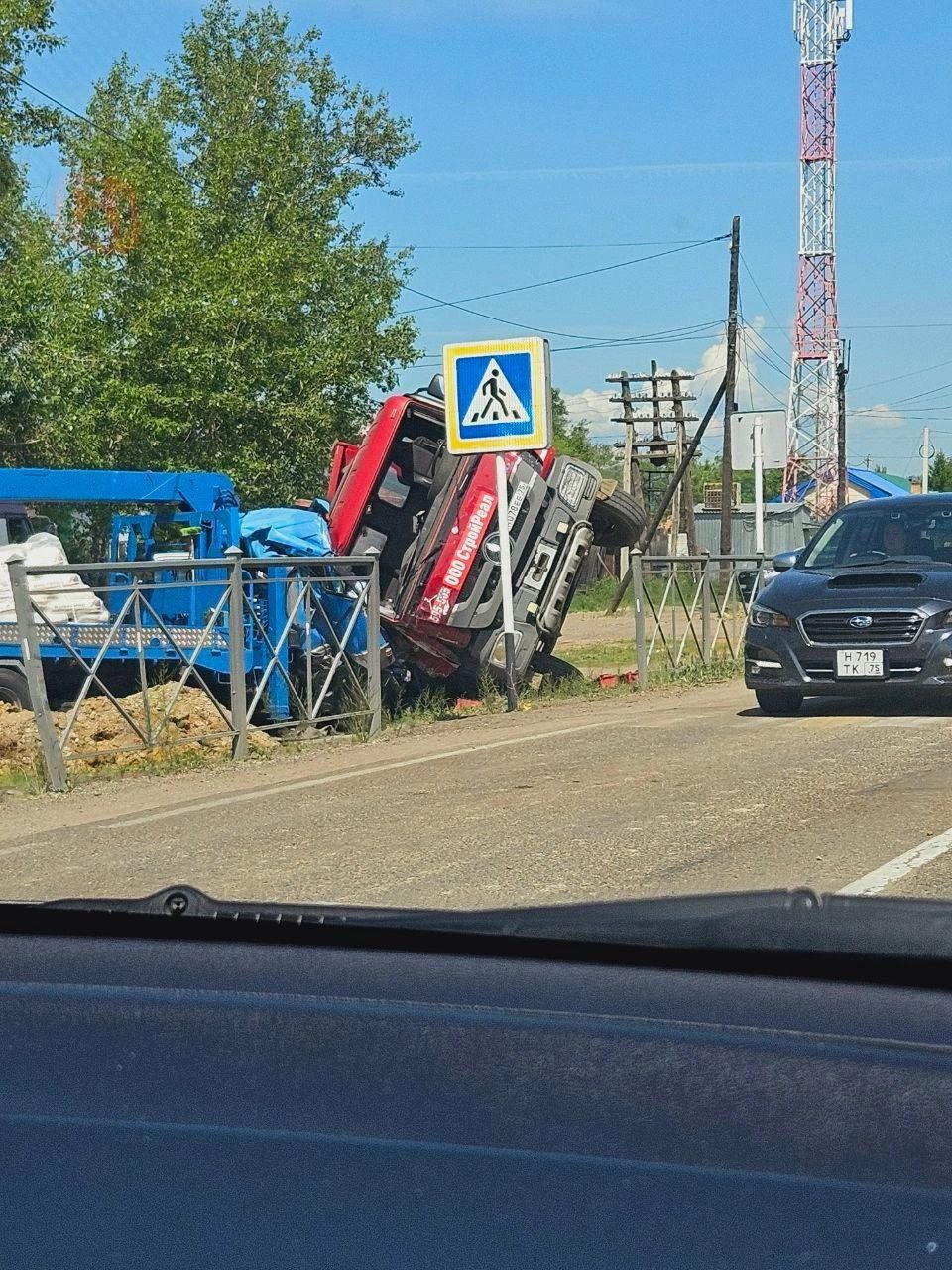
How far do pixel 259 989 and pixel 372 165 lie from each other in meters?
47.7

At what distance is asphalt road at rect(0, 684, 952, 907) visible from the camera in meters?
6.68

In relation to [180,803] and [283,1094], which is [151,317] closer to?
[180,803]

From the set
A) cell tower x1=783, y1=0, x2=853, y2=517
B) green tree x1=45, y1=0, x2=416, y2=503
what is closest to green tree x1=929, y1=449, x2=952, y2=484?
cell tower x1=783, y1=0, x2=853, y2=517

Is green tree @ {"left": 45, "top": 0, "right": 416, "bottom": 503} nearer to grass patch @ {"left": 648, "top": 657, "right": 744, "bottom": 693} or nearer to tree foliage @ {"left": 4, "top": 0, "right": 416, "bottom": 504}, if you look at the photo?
tree foliage @ {"left": 4, "top": 0, "right": 416, "bottom": 504}

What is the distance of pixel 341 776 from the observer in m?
10.4

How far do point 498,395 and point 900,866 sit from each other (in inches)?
285

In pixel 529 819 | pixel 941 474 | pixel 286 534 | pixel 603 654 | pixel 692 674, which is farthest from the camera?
pixel 941 474

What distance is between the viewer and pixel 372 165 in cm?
4734

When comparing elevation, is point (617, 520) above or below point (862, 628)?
above

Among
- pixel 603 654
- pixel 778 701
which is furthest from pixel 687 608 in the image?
pixel 603 654

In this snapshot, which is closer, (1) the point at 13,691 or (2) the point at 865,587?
(2) the point at 865,587

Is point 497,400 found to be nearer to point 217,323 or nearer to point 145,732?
point 145,732

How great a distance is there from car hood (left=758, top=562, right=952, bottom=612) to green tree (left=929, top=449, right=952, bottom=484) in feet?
323

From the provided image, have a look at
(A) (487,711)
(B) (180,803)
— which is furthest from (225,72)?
(B) (180,803)
